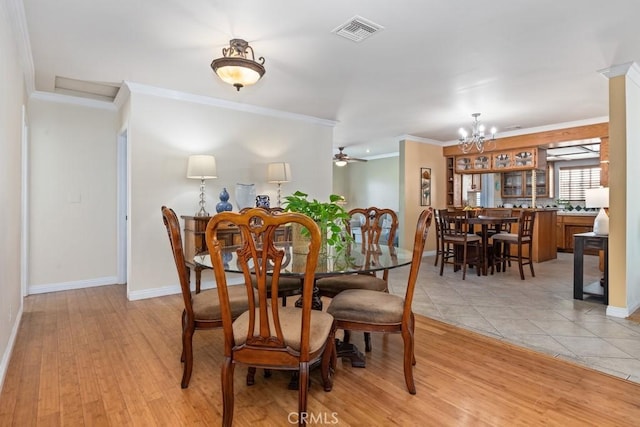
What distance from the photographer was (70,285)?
4312 mm

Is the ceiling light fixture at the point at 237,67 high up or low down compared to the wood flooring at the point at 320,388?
up

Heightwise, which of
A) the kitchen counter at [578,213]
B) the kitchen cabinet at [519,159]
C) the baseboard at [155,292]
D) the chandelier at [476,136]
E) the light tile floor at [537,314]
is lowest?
the light tile floor at [537,314]

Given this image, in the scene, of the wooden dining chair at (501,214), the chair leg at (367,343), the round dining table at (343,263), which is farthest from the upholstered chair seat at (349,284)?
the wooden dining chair at (501,214)

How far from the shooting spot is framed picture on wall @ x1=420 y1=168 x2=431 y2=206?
6.95 metres

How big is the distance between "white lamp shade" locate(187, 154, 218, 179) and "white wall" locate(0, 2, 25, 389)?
144 centimetres

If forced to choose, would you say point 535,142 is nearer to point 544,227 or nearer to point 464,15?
point 544,227

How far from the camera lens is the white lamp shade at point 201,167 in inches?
153

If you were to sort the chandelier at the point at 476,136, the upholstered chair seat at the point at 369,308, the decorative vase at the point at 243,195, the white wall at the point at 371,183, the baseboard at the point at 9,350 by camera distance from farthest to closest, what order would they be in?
the white wall at the point at 371,183 < the chandelier at the point at 476,136 < the decorative vase at the point at 243,195 < the baseboard at the point at 9,350 < the upholstered chair seat at the point at 369,308

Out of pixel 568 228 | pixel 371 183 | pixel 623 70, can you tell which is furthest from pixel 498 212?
pixel 371 183

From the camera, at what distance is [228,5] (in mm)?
2297

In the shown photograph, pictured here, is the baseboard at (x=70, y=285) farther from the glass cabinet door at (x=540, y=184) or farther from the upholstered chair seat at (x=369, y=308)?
the glass cabinet door at (x=540, y=184)

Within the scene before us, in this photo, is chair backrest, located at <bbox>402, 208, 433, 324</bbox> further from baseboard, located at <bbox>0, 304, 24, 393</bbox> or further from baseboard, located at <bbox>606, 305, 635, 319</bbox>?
baseboard, located at <bbox>606, 305, 635, 319</bbox>

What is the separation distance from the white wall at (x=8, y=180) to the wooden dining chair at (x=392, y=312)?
198 centimetres

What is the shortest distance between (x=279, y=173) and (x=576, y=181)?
746 centimetres
